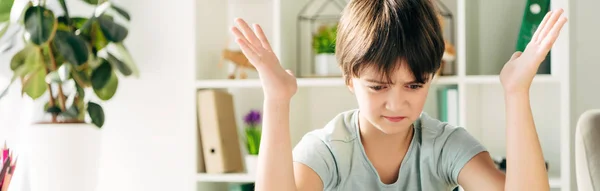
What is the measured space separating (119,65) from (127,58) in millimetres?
46

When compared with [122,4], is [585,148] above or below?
below

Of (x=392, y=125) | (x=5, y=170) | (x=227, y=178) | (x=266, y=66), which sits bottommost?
(x=227, y=178)

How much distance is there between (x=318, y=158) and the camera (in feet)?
4.80

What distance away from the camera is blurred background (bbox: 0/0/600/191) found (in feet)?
8.28

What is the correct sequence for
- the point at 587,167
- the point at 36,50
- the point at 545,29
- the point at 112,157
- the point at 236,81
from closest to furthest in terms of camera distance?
the point at 545,29 < the point at 587,167 < the point at 36,50 < the point at 236,81 < the point at 112,157

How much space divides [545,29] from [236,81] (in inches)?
54.8

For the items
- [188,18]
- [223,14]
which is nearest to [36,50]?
[188,18]

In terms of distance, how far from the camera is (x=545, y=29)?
1315 millimetres

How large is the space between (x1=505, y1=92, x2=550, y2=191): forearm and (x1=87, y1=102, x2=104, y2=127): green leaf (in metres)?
1.48

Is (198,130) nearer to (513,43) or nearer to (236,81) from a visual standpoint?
(236,81)

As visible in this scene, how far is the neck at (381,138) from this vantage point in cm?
150

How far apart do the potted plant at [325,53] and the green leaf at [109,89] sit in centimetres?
66

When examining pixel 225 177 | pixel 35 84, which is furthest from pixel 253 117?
pixel 35 84

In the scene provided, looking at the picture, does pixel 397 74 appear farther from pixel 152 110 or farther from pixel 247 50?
pixel 152 110
